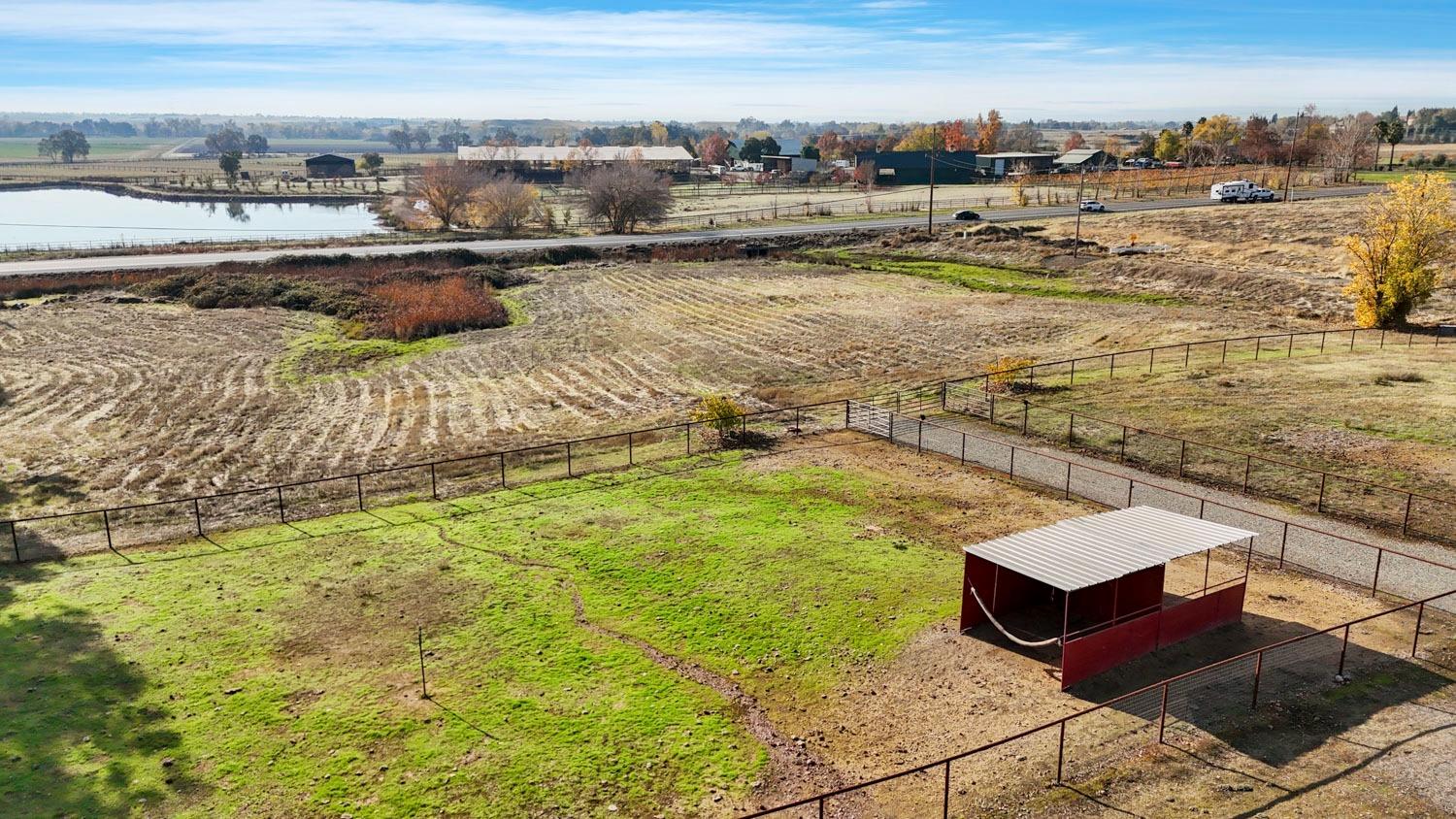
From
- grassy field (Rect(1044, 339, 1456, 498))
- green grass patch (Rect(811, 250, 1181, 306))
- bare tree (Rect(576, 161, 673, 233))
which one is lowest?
grassy field (Rect(1044, 339, 1456, 498))

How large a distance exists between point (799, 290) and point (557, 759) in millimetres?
48722

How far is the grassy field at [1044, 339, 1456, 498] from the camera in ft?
87.2

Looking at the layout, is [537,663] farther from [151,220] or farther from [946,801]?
[151,220]

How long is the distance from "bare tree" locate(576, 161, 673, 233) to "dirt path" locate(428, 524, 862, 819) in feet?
252

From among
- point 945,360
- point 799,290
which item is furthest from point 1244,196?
point 945,360

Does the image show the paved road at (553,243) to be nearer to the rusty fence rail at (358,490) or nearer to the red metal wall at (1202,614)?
the rusty fence rail at (358,490)

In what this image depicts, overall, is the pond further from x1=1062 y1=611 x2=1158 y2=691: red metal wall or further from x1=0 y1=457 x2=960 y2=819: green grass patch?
x1=1062 y1=611 x2=1158 y2=691: red metal wall

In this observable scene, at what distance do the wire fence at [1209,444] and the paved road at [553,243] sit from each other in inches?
1677

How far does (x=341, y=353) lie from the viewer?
4600 centimetres

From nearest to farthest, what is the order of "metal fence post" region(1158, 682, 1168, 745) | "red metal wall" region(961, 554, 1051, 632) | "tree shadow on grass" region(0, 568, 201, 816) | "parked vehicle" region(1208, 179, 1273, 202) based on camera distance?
"tree shadow on grass" region(0, 568, 201, 816), "metal fence post" region(1158, 682, 1168, 745), "red metal wall" region(961, 554, 1051, 632), "parked vehicle" region(1208, 179, 1273, 202)

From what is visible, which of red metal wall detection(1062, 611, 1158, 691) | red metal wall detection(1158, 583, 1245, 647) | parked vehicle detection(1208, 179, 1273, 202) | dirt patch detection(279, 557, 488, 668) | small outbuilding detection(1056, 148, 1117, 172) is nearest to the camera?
→ red metal wall detection(1062, 611, 1158, 691)

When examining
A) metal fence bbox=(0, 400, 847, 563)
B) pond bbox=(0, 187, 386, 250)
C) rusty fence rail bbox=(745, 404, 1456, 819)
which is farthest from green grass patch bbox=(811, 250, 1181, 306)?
pond bbox=(0, 187, 386, 250)

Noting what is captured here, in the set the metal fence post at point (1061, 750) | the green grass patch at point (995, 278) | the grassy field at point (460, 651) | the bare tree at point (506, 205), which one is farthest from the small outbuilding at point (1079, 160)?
the metal fence post at point (1061, 750)

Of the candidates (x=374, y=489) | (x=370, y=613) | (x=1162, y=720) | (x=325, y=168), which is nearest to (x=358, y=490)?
(x=374, y=489)
